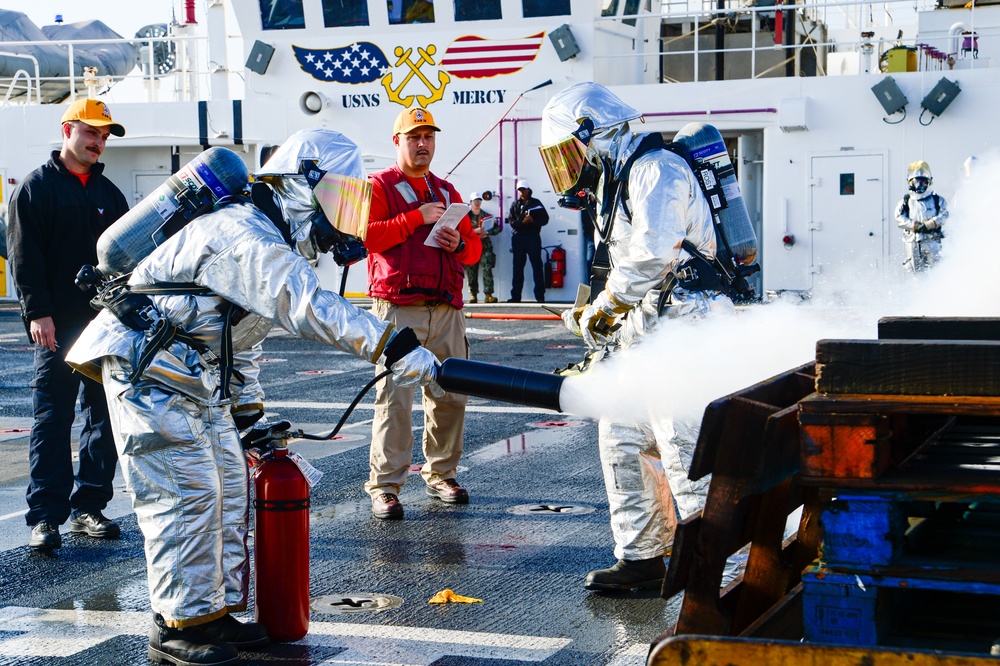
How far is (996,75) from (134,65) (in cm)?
2006

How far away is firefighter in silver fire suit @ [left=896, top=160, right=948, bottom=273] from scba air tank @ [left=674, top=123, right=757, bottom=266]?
13.5 meters

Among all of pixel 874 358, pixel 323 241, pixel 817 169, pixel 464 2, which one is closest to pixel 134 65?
pixel 464 2

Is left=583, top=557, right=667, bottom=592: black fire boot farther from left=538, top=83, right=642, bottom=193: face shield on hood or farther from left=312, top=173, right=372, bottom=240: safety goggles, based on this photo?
left=312, top=173, right=372, bottom=240: safety goggles

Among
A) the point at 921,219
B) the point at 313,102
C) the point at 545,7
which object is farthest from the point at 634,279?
the point at 313,102

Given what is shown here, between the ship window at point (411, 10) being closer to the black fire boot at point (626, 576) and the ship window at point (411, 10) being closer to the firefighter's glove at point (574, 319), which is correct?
the firefighter's glove at point (574, 319)

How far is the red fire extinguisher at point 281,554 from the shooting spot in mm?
4684

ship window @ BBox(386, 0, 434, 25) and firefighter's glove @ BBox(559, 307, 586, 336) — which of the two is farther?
ship window @ BBox(386, 0, 434, 25)

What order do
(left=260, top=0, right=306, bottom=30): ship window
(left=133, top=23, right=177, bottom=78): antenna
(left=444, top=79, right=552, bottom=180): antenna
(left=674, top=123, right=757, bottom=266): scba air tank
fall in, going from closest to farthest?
(left=674, top=123, right=757, bottom=266): scba air tank < (left=444, top=79, right=552, bottom=180): antenna < (left=260, top=0, right=306, bottom=30): ship window < (left=133, top=23, right=177, bottom=78): antenna

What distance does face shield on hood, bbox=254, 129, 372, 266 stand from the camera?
184 inches

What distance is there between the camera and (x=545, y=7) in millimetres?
22297

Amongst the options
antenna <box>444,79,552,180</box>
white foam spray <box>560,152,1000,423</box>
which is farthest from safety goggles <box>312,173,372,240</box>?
antenna <box>444,79,552,180</box>

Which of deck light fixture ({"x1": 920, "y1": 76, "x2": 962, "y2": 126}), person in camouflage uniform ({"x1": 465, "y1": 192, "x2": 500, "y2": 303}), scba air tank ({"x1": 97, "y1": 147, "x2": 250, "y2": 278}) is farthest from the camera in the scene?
person in camouflage uniform ({"x1": 465, "y1": 192, "x2": 500, "y2": 303})

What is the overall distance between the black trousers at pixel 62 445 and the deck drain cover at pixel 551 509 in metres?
2.23

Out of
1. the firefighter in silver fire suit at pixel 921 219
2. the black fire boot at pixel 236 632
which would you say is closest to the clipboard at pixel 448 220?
the black fire boot at pixel 236 632
